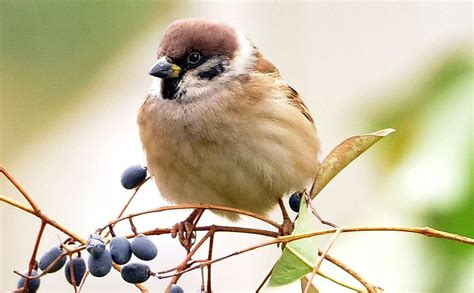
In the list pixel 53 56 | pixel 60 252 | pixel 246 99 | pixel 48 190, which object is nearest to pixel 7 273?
pixel 48 190

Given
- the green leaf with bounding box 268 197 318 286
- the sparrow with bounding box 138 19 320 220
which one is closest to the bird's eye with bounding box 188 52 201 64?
the sparrow with bounding box 138 19 320 220

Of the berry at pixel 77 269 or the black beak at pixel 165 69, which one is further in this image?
the black beak at pixel 165 69

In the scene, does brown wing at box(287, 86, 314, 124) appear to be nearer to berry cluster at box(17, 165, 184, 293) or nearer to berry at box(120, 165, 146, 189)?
berry at box(120, 165, 146, 189)

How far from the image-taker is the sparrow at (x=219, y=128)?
7.01 ft

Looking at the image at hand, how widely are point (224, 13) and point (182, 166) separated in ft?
8.32

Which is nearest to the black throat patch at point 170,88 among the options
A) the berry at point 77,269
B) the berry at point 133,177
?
the berry at point 133,177

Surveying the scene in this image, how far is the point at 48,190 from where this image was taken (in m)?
4.52

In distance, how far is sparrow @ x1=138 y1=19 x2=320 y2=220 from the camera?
7.01ft

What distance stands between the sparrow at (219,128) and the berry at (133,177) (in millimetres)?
308

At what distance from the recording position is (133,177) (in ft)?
6.00

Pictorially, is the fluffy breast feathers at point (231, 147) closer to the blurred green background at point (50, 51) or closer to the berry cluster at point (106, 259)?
the berry cluster at point (106, 259)

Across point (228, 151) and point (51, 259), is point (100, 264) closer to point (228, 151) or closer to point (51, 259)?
point (51, 259)

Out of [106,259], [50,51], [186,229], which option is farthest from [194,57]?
[50,51]

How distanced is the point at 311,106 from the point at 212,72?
2515 mm
